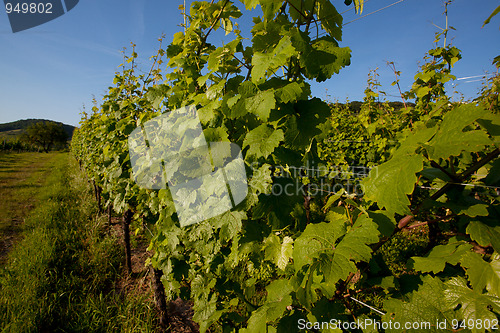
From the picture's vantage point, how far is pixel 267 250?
46.9 inches

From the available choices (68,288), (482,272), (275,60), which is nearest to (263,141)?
(275,60)

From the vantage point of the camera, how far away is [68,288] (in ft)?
10.1

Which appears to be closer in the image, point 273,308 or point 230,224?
point 273,308

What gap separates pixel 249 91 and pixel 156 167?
1.11m

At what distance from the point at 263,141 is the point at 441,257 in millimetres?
792

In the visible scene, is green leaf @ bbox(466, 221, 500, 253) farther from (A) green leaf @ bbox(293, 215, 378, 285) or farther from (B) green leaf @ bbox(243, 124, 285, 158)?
(B) green leaf @ bbox(243, 124, 285, 158)

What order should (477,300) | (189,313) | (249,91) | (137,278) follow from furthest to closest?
(137,278), (189,313), (249,91), (477,300)

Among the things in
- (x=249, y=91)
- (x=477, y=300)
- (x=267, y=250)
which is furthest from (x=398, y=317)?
(x=249, y=91)

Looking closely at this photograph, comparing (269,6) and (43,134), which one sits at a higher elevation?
(43,134)

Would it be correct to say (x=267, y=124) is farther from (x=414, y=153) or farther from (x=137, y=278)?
(x=137, y=278)

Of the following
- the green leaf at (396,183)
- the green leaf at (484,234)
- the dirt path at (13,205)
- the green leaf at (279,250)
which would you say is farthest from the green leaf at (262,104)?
the dirt path at (13,205)

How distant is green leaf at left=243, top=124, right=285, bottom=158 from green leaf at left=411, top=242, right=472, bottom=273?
2.29 feet

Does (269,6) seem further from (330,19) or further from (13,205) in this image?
(13,205)

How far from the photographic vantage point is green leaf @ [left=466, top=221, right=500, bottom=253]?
746 millimetres
